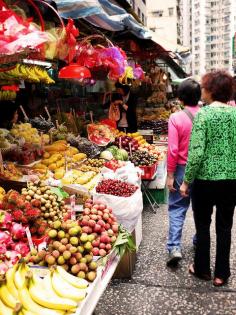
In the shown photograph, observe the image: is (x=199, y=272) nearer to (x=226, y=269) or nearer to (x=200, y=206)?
(x=226, y=269)

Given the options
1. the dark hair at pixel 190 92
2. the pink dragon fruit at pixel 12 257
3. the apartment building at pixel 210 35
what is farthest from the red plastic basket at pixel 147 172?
the apartment building at pixel 210 35

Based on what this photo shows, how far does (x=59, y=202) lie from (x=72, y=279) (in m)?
1.14

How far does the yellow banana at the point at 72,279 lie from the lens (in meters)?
2.51

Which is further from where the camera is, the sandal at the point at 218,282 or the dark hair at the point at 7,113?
the dark hair at the point at 7,113

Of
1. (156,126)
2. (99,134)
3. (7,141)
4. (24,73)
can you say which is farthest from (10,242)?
(156,126)

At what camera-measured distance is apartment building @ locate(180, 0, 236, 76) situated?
125 metres

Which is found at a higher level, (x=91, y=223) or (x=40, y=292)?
(x=91, y=223)

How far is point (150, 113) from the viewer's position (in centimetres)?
1412

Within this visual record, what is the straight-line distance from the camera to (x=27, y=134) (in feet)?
19.1

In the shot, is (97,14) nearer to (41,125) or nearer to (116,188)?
(116,188)

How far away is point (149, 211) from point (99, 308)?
3047mm

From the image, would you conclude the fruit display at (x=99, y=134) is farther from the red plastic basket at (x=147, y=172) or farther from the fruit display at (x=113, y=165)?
the fruit display at (x=113, y=165)

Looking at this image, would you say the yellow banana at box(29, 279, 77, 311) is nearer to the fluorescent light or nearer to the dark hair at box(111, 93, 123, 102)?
the fluorescent light

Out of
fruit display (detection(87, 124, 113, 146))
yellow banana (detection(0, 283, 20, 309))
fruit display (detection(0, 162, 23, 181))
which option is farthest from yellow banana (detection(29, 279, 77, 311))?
fruit display (detection(87, 124, 113, 146))
